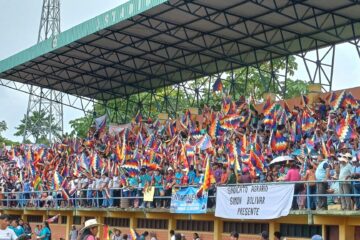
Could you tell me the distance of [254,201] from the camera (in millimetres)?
21469

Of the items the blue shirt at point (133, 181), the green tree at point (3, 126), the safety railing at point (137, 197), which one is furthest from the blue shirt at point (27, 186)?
the green tree at point (3, 126)

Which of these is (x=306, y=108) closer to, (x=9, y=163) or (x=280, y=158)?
(x=280, y=158)

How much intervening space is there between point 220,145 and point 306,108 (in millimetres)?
3407

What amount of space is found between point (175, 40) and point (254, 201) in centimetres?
1556

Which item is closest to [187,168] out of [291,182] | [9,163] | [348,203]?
[291,182]

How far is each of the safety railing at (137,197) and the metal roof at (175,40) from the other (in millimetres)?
7427

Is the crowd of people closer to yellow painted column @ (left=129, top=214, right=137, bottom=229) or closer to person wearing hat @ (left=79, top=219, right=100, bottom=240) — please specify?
yellow painted column @ (left=129, top=214, right=137, bottom=229)

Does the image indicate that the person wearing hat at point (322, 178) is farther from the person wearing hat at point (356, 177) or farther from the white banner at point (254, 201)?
the person wearing hat at point (356, 177)

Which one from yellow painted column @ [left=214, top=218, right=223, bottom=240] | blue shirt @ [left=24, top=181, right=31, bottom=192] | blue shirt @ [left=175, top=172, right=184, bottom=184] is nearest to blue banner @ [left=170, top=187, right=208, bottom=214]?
blue shirt @ [left=175, top=172, right=184, bottom=184]

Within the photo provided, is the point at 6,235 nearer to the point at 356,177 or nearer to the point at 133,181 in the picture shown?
the point at 356,177

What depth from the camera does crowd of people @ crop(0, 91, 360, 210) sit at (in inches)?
800

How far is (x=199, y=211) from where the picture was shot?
2428 cm

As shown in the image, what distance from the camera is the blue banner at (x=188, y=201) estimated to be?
954 inches

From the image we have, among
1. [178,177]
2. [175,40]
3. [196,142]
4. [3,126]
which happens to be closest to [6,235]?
[178,177]
